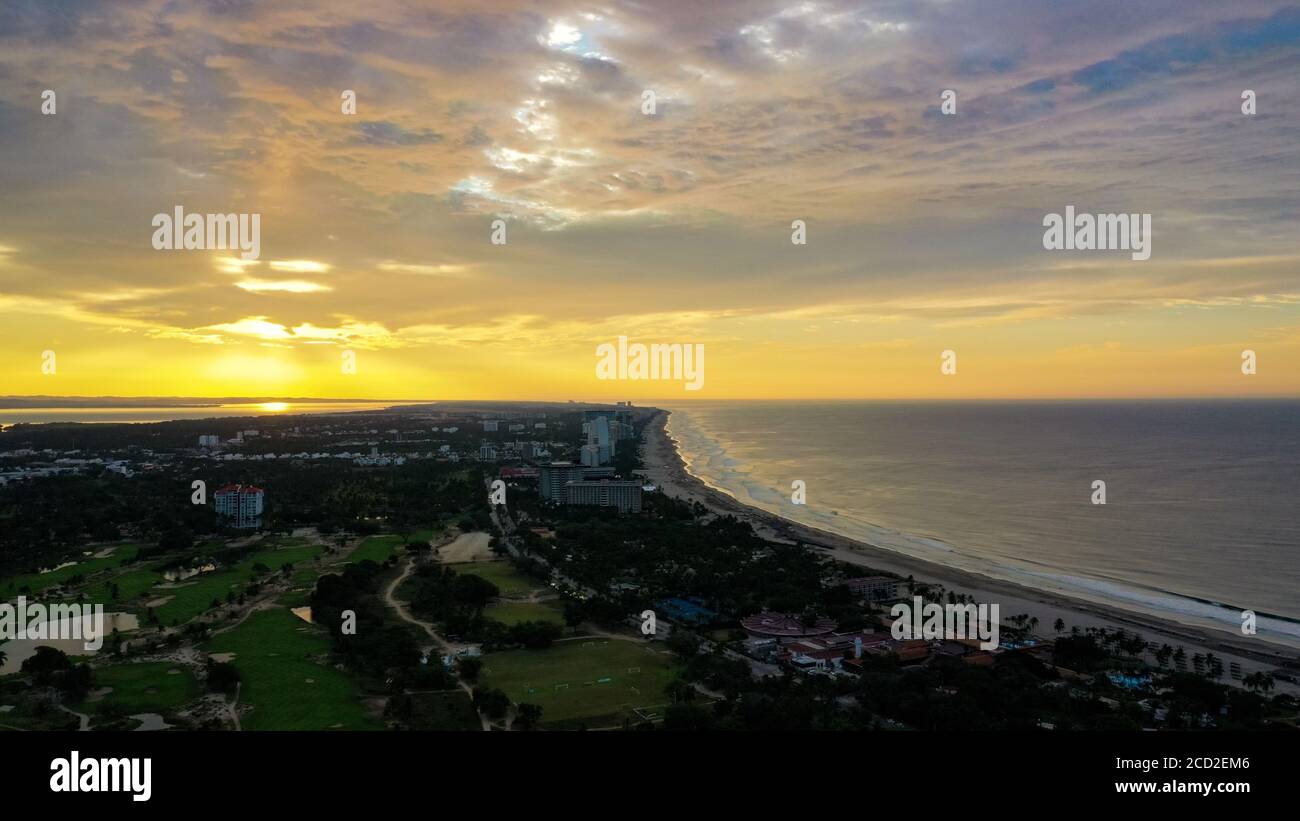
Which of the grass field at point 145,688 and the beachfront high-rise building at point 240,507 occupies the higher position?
the beachfront high-rise building at point 240,507

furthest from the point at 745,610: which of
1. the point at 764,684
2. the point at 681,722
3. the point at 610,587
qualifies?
the point at 681,722

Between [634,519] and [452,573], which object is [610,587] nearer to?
[452,573]

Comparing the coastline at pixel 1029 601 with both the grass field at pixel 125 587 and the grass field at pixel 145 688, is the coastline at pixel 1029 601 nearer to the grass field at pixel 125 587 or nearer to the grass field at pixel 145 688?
the grass field at pixel 145 688

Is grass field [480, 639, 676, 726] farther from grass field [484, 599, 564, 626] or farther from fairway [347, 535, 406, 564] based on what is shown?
fairway [347, 535, 406, 564]

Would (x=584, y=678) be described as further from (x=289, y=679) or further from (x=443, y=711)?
(x=289, y=679)

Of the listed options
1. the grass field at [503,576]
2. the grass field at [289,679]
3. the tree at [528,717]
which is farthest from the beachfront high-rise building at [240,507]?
the tree at [528,717]

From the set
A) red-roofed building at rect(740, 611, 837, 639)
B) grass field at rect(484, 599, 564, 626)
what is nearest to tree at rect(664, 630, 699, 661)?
red-roofed building at rect(740, 611, 837, 639)
